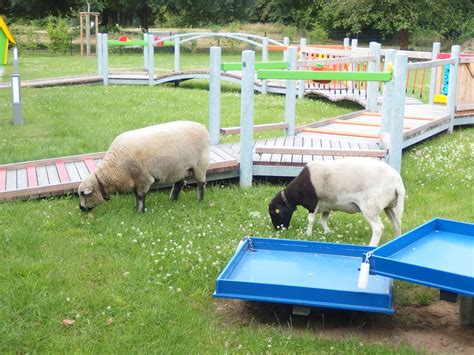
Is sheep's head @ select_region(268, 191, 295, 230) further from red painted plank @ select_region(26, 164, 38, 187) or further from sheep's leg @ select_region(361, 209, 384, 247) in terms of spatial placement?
red painted plank @ select_region(26, 164, 38, 187)

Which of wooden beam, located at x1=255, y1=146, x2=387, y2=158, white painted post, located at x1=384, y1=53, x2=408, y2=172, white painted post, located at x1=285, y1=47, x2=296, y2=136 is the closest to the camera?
white painted post, located at x1=384, y1=53, x2=408, y2=172

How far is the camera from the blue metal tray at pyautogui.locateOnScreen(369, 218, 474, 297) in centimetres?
483

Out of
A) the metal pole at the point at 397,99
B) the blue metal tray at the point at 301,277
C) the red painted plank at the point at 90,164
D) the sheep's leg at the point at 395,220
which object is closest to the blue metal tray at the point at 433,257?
the blue metal tray at the point at 301,277

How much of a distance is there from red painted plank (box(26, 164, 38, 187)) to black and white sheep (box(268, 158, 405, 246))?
11.3ft

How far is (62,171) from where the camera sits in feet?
31.1

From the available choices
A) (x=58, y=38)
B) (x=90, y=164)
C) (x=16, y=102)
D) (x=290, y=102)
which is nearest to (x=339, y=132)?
(x=290, y=102)

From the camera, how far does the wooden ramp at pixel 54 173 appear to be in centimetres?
864

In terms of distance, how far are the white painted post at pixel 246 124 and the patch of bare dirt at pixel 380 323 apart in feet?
13.0

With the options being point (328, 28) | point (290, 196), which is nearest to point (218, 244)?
point (290, 196)

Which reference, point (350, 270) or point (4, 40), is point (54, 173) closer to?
point (4, 40)

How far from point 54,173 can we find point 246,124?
110 inches

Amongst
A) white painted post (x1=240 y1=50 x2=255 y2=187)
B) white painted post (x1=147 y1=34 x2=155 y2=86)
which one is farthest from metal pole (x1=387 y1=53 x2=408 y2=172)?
white painted post (x1=147 y1=34 x2=155 y2=86)

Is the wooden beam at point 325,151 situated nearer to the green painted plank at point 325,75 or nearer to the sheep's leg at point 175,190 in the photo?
the green painted plank at point 325,75

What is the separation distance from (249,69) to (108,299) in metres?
4.91
